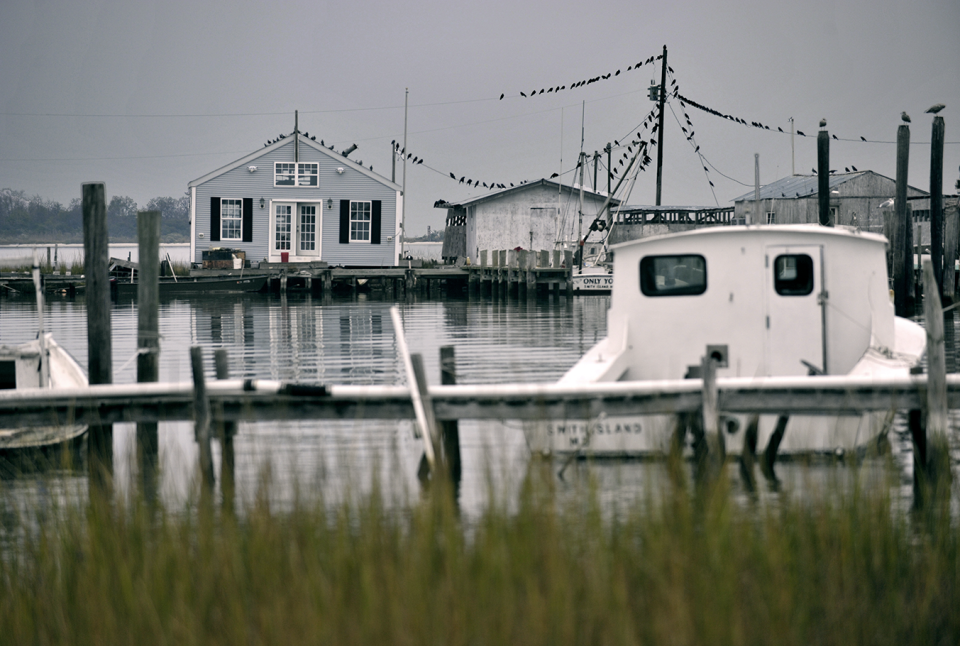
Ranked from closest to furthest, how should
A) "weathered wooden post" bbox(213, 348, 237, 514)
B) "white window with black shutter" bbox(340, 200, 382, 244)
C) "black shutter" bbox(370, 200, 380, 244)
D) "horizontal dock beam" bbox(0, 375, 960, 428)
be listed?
"weathered wooden post" bbox(213, 348, 237, 514), "horizontal dock beam" bbox(0, 375, 960, 428), "white window with black shutter" bbox(340, 200, 382, 244), "black shutter" bbox(370, 200, 380, 244)

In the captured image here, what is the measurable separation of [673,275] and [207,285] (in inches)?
1303

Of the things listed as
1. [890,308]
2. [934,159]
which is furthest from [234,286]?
[890,308]

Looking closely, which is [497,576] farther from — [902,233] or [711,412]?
[902,233]

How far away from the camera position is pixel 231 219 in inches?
1731

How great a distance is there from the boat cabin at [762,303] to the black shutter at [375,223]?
34.4 metres

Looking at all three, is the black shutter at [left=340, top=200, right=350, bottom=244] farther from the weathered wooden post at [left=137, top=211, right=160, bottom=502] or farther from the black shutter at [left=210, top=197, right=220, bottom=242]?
the weathered wooden post at [left=137, top=211, right=160, bottom=502]

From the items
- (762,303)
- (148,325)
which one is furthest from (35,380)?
(762,303)

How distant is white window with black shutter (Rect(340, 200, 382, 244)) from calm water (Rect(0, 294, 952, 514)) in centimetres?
315

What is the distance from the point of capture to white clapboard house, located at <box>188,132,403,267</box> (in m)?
43.9

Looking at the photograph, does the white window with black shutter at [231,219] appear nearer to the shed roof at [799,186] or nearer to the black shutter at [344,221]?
the black shutter at [344,221]

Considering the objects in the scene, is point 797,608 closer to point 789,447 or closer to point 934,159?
point 789,447

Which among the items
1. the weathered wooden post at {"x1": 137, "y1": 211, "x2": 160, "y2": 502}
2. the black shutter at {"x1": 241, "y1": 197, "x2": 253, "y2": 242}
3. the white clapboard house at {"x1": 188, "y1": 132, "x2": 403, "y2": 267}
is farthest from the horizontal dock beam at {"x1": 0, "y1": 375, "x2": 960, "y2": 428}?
the black shutter at {"x1": 241, "y1": 197, "x2": 253, "y2": 242}

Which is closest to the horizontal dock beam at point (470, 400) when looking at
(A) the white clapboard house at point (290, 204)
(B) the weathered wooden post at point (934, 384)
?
(B) the weathered wooden post at point (934, 384)

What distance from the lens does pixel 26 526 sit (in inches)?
221
